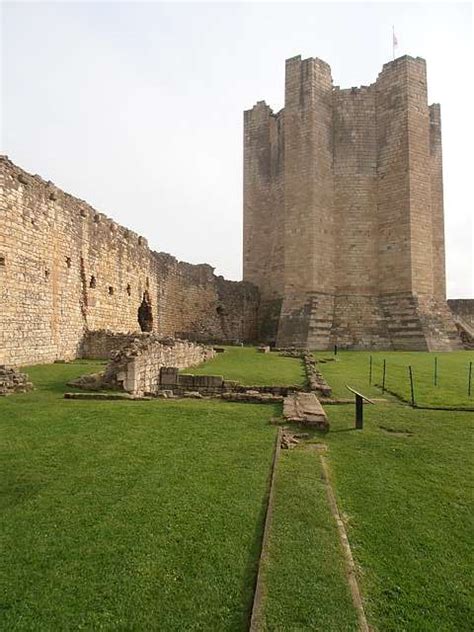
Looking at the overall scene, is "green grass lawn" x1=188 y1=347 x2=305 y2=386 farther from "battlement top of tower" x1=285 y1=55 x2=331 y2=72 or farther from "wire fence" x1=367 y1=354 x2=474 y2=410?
"battlement top of tower" x1=285 y1=55 x2=331 y2=72

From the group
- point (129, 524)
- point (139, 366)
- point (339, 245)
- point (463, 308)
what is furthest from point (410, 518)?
point (463, 308)

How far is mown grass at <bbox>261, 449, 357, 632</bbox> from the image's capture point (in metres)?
2.25

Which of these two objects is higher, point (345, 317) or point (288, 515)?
point (345, 317)

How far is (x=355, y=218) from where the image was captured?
27000mm

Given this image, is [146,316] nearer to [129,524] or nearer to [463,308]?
[129,524]

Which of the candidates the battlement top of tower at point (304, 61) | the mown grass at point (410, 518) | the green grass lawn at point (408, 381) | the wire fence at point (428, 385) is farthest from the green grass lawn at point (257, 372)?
the battlement top of tower at point (304, 61)

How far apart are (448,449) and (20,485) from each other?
183 inches

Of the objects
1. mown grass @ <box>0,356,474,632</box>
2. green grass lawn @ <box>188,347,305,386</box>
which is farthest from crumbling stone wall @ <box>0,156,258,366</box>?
mown grass @ <box>0,356,474,632</box>

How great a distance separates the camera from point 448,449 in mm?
5273

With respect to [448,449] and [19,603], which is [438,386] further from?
[19,603]

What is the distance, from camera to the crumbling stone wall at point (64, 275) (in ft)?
39.0

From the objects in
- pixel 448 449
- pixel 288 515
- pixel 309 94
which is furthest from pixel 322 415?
pixel 309 94

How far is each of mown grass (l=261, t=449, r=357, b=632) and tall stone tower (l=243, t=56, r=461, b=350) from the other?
67.6 ft

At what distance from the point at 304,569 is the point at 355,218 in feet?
86.6
